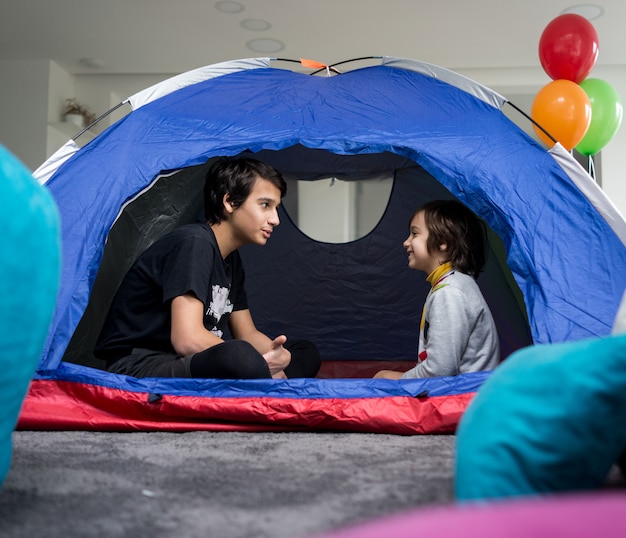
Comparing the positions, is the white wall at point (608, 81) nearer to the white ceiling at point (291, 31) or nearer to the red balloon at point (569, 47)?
the white ceiling at point (291, 31)

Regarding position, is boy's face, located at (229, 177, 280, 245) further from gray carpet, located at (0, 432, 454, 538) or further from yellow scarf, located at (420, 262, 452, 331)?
gray carpet, located at (0, 432, 454, 538)

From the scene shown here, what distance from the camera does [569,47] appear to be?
2.74 meters

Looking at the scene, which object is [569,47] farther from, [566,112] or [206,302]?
[206,302]

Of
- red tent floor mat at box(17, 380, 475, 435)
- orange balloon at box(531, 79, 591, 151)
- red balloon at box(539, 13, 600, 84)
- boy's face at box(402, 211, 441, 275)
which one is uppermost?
red balloon at box(539, 13, 600, 84)

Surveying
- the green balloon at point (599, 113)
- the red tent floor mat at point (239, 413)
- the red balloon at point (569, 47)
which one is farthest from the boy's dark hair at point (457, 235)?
the green balloon at point (599, 113)

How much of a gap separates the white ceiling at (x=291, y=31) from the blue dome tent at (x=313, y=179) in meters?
1.90

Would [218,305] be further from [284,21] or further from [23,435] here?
[284,21]

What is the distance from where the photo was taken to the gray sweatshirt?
1.61 meters

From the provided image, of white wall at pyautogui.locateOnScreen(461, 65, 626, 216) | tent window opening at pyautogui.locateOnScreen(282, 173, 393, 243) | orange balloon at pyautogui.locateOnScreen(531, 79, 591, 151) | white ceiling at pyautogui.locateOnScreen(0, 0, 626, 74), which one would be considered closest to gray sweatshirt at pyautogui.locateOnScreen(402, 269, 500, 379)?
tent window opening at pyautogui.locateOnScreen(282, 173, 393, 243)

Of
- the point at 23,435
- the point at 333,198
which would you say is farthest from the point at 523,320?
the point at 23,435

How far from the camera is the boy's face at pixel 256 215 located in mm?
1784

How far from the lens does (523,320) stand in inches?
82.1

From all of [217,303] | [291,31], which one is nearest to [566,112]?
[217,303]

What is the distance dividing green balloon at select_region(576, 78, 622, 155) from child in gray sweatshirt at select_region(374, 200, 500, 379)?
1436 millimetres
